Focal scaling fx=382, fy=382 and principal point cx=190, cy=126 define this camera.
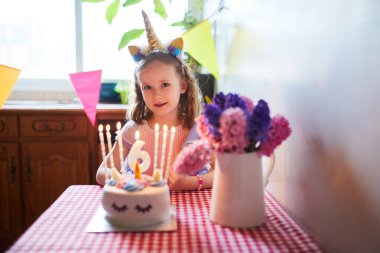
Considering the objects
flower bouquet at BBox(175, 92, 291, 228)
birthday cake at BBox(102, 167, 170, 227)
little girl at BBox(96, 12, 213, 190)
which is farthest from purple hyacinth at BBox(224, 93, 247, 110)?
little girl at BBox(96, 12, 213, 190)

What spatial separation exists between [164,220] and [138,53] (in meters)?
0.57

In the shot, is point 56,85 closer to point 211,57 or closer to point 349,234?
point 211,57

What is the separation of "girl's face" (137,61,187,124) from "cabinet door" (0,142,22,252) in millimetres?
1320

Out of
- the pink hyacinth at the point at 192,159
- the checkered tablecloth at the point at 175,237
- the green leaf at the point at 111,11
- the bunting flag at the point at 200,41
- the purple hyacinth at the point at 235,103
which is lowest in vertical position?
the checkered tablecloth at the point at 175,237

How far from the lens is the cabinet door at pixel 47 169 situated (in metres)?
2.17

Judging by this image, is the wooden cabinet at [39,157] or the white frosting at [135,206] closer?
the white frosting at [135,206]

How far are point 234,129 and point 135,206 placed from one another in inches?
10.2

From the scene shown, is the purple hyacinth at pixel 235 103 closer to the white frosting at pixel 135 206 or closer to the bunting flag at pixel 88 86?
the white frosting at pixel 135 206

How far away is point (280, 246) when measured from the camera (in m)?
0.73

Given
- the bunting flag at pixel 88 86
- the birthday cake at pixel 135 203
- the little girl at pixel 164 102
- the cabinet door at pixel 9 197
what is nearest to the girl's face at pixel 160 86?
the little girl at pixel 164 102

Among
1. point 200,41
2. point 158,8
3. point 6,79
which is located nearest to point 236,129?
point 200,41

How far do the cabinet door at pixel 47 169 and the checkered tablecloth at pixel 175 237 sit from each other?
1.31 meters

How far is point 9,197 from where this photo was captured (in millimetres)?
2164

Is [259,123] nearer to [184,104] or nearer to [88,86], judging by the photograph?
[184,104]
